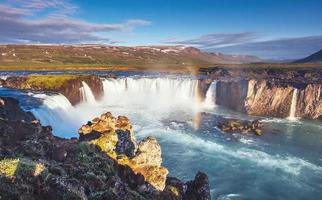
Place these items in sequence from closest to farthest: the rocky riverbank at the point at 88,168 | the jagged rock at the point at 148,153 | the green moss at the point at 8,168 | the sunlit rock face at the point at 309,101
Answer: the green moss at the point at 8,168
the rocky riverbank at the point at 88,168
the jagged rock at the point at 148,153
the sunlit rock face at the point at 309,101

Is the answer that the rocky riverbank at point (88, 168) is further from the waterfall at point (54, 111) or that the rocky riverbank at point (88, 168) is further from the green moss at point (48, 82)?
the green moss at point (48, 82)

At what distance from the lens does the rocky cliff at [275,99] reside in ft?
221

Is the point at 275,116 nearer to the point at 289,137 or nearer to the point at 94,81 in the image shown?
the point at 289,137

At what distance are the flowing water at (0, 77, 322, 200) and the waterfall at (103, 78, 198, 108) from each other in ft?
2.59

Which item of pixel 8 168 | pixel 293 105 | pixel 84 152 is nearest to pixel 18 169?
pixel 8 168

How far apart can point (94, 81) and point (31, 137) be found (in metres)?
59.4

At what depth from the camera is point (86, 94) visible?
73.6m

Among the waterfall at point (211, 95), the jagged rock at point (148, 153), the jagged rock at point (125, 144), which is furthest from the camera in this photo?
the waterfall at point (211, 95)

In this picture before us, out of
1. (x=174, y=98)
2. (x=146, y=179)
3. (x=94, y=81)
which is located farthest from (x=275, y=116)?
(x=146, y=179)

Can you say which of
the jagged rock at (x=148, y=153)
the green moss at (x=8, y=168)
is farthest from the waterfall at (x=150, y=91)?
the green moss at (x=8, y=168)

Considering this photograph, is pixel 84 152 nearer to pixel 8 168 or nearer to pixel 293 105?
pixel 8 168

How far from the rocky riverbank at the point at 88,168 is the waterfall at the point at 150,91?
165 ft

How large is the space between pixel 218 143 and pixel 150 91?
139 feet

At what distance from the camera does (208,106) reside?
77.6 meters
